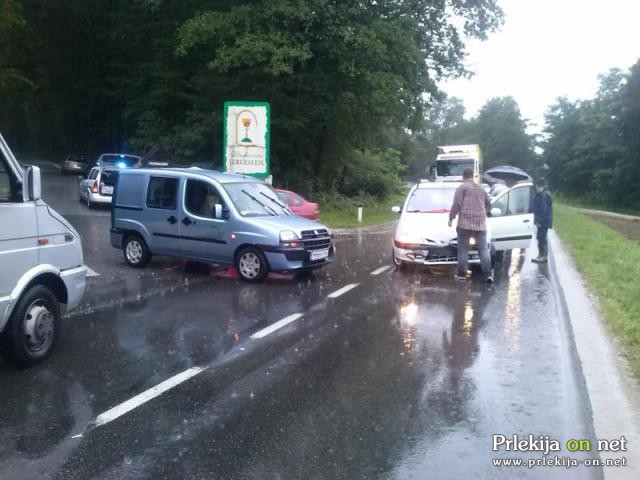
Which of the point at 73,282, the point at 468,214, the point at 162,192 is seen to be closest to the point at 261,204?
the point at 162,192

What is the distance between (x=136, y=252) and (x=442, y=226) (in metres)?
5.97

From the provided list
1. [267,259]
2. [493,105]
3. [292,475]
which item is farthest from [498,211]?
[493,105]

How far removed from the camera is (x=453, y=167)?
33531 millimetres

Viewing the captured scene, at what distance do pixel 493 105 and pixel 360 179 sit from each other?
68.8 m

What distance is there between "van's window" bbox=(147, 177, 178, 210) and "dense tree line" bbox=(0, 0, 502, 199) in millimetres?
12153

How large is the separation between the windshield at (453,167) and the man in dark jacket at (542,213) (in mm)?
17373

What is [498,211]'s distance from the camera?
1356 centimetres

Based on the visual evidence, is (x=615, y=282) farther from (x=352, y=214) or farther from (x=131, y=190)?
(x=352, y=214)

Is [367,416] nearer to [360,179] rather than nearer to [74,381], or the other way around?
[74,381]

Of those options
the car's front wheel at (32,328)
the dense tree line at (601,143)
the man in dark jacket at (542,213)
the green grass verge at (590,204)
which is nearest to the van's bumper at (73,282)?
the car's front wheel at (32,328)

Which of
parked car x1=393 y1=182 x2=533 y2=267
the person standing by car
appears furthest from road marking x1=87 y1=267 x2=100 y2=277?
the person standing by car

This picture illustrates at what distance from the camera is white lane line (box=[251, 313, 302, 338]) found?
820cm

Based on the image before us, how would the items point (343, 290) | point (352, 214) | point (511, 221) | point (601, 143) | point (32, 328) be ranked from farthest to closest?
1. point (601, 143)
2. point (352, 214)
3. point (511, 221)
4. point (343, 290)
5. point (32, 328)

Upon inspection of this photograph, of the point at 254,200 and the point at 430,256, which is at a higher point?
the point at 254,200
